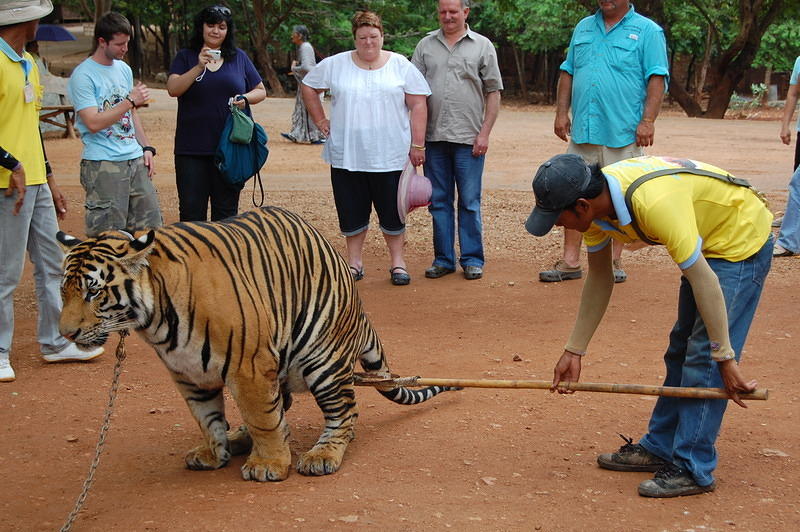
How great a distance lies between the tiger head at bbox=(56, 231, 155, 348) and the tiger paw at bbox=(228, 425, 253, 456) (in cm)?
111

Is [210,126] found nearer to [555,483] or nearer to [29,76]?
[29,76]

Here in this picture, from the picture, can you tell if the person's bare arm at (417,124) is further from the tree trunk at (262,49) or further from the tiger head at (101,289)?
the tree trunk at (262,49)

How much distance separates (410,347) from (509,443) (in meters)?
1.88

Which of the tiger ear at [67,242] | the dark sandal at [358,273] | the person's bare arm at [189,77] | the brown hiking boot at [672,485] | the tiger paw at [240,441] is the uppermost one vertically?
the person's bare arm at [189,77]

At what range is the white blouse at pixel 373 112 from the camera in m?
7.93

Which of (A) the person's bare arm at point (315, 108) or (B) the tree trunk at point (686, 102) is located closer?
(A) the person's bare arm at point (315, 108)

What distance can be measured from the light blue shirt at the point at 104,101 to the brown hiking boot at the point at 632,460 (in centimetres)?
411

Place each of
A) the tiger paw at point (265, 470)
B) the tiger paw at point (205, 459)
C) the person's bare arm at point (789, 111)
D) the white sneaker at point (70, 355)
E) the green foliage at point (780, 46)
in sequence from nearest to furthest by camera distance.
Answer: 1. the tiger paw at point (265, 470)
2. the tiger paw at point (205, 459)
3. the white sneaker at point (70, 355)
4. the person's bare arm at point (789, 111)
5. the green foliage at point (780, 46)

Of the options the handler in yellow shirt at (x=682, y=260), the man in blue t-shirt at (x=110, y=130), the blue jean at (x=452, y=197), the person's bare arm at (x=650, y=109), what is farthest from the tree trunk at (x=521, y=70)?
the handler in yellow shirt at (x=682, y=260)

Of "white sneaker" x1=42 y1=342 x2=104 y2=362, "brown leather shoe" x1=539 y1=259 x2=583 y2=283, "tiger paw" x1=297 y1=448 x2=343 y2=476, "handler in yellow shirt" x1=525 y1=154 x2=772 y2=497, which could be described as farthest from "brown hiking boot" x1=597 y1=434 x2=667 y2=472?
"brown leather shoe" x1=539 y1=259 x2=583 y2=283

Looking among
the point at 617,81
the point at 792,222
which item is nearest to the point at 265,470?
the point at 617,81

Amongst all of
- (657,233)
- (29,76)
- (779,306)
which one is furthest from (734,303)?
(29,76)

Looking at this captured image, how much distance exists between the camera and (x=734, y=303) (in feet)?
13.6

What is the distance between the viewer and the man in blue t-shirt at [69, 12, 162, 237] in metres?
6.54
